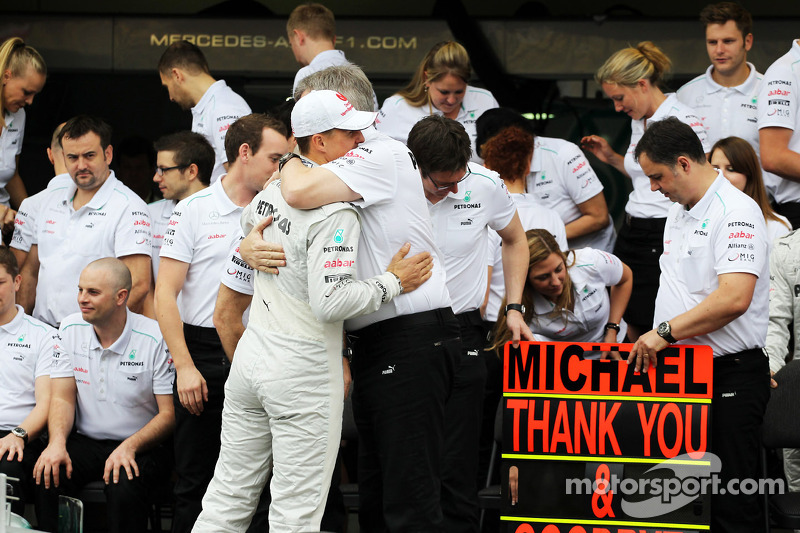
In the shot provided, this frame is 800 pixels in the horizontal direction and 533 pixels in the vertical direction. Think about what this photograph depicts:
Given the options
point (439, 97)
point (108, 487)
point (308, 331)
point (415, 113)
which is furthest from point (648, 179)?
point (108, 487)

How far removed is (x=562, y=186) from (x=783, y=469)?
1.78 m

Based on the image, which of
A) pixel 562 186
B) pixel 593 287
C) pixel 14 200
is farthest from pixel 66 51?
pixel 593 287

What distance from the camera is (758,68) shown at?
697 centimetres

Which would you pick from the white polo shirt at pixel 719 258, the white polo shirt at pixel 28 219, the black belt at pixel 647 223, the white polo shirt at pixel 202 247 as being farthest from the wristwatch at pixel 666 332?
the white polo shirt at pixel 28 219

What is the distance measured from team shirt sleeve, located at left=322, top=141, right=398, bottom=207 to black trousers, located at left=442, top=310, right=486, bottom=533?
0.86 metres

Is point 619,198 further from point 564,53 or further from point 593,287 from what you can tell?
point 593,287

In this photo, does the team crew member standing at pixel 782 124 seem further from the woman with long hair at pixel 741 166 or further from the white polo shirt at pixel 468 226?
the white polo shirt at pixel 468 226

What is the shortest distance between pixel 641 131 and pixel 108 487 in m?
3.07

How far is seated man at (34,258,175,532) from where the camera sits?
15.8 feet

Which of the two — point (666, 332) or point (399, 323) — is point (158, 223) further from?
point (666, 332)

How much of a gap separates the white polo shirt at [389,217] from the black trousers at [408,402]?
1.6 inches

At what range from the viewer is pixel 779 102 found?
5348 mm

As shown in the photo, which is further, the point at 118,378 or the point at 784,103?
the point at 784,103

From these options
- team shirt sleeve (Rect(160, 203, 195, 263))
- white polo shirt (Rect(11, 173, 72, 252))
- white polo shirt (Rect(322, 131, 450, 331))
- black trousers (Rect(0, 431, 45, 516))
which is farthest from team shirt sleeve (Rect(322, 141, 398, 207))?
white polo shirt (Rect(11, 173, 72, 252))
